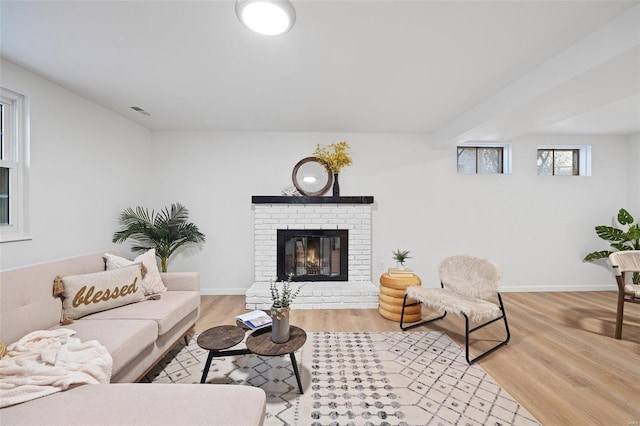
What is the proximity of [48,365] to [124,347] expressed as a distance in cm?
33

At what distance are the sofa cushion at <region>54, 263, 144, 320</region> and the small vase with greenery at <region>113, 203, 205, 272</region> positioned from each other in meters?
1.34

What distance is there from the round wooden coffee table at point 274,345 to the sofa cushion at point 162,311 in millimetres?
720

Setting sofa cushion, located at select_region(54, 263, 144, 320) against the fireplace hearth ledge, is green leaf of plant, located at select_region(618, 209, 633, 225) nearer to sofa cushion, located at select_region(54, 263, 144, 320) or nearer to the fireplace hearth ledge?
the fireplace hearth ledge

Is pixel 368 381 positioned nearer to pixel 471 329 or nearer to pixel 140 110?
pixel 471 329

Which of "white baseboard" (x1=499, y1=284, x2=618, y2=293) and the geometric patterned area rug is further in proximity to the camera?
"white baseboard" (x1=499, y1=284, x2=618, y2=293)

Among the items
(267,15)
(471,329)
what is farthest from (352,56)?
(471,329)

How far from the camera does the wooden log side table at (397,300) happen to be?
10.0 ft

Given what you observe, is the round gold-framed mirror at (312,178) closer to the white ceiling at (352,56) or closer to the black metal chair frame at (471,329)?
the white ceiling at (352,56)

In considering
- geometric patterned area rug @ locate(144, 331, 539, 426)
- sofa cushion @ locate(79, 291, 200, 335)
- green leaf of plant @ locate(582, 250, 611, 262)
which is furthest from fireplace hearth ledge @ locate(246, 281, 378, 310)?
green leaf of plant @ locate(582, 250, 611, 262)

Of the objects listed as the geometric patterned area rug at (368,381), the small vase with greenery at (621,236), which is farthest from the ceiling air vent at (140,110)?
the small vase with greenery at (621,236)

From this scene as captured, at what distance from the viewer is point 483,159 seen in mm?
4293

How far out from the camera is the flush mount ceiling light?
1.43 meters

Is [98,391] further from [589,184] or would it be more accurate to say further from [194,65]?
[589,184]

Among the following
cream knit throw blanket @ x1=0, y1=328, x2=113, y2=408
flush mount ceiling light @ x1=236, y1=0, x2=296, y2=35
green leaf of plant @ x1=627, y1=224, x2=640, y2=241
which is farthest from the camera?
green leaf of plant @ x1=627, y1=224, x2=640, y2=241
